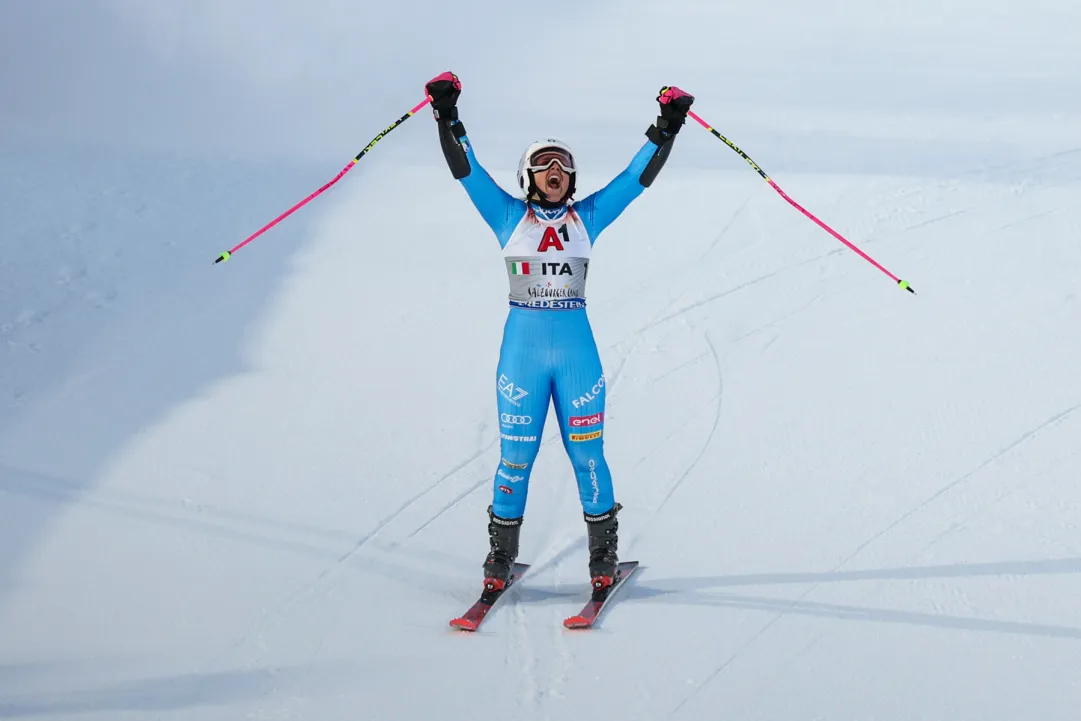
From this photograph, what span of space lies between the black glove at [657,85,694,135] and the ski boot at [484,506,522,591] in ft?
5.11

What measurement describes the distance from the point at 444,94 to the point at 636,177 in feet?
2.47

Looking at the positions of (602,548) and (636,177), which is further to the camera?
(602,548)

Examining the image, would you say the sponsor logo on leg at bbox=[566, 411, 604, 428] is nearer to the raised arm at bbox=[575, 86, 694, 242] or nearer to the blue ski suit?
the blue ski suit

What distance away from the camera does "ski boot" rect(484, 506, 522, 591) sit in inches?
183

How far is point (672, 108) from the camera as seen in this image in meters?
4.40

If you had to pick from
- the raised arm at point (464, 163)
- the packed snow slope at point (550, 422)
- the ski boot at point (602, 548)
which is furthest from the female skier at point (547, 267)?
the packed snow slope at point (550, 422)

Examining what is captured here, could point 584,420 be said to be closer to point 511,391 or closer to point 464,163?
point 511,391

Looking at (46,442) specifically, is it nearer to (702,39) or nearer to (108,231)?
(108,231)

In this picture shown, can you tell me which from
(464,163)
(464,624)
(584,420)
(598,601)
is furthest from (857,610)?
(464,163)

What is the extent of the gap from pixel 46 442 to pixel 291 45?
33.4 feet

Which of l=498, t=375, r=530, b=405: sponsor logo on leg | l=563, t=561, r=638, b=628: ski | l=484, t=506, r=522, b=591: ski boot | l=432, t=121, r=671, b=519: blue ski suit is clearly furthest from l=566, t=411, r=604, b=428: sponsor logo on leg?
l=563, t=561, r=638, b=628: ski

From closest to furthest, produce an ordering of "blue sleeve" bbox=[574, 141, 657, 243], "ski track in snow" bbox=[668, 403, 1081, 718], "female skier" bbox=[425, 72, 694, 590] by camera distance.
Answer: "ski track in snow" bbox=[668, 403, 1081, 718], "female skier" bbox=[425, 72, 694, 590], "blue sleeve" bbox=[574, 141, 657, 243]

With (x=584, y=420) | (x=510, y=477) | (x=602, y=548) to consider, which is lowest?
(x=602, y=548)

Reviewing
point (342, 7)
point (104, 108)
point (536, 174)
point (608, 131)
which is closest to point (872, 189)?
point (608, 131)
